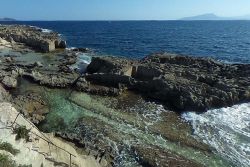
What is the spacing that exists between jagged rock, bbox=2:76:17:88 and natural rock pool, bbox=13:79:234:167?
102cm

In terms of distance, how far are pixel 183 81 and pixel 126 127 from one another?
14073mm

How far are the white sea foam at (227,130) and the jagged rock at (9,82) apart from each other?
862 inches

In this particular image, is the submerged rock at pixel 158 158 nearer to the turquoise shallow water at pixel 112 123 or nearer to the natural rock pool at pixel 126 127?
the natural rock pool at pixel 126 127

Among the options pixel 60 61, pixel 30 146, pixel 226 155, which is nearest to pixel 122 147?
pixel 226 155

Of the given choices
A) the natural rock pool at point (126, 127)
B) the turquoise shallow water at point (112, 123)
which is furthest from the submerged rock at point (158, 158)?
the turquoise shallow water at point (112, 123)

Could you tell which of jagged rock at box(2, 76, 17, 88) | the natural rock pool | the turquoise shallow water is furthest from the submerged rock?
jagged rock at box(2, 76, 17, 88)

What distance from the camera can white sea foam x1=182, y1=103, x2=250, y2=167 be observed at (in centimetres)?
2878

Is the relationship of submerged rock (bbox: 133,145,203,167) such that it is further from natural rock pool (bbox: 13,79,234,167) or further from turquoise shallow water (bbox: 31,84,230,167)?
turquoise shallow water (bbox: 31,84,230,167)

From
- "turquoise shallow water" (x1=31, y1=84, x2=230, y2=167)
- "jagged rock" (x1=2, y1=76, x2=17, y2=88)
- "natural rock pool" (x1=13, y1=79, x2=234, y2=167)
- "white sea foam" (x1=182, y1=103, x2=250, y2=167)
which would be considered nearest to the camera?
"natural rock pool" (x1=13, y1=79, x2=234, y2=167)

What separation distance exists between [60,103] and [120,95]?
7.72m

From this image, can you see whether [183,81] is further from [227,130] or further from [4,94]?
[4,94]

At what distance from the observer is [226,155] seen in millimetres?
28391

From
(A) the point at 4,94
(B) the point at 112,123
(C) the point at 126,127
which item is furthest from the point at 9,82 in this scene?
(C) the point at 126,127

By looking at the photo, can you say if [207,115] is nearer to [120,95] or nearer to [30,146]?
[120,95]
